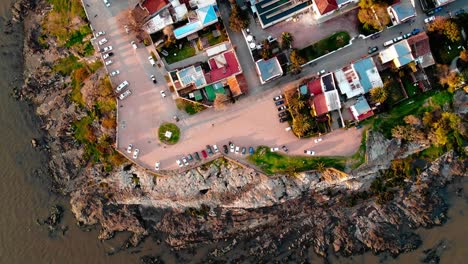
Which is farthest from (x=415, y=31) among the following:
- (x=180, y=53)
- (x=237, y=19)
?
(x=180, y=53)

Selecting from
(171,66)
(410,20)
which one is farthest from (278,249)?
(410,20)

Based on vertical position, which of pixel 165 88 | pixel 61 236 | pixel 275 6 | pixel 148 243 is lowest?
pixel 148 243

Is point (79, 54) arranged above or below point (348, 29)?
above

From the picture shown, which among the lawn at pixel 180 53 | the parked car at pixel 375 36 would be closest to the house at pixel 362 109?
the parked car at pixel 375 36

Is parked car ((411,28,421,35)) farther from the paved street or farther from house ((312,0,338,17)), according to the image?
house ((312,0,338,17))

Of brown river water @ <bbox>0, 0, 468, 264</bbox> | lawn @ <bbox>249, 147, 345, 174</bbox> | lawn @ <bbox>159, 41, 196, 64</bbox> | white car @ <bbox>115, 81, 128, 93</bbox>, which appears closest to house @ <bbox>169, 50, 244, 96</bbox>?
lawn @ <bbox>159, 41, 196, 64</bbox>

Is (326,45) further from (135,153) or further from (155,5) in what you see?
(135,153)

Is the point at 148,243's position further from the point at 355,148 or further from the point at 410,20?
the point at 410,20
